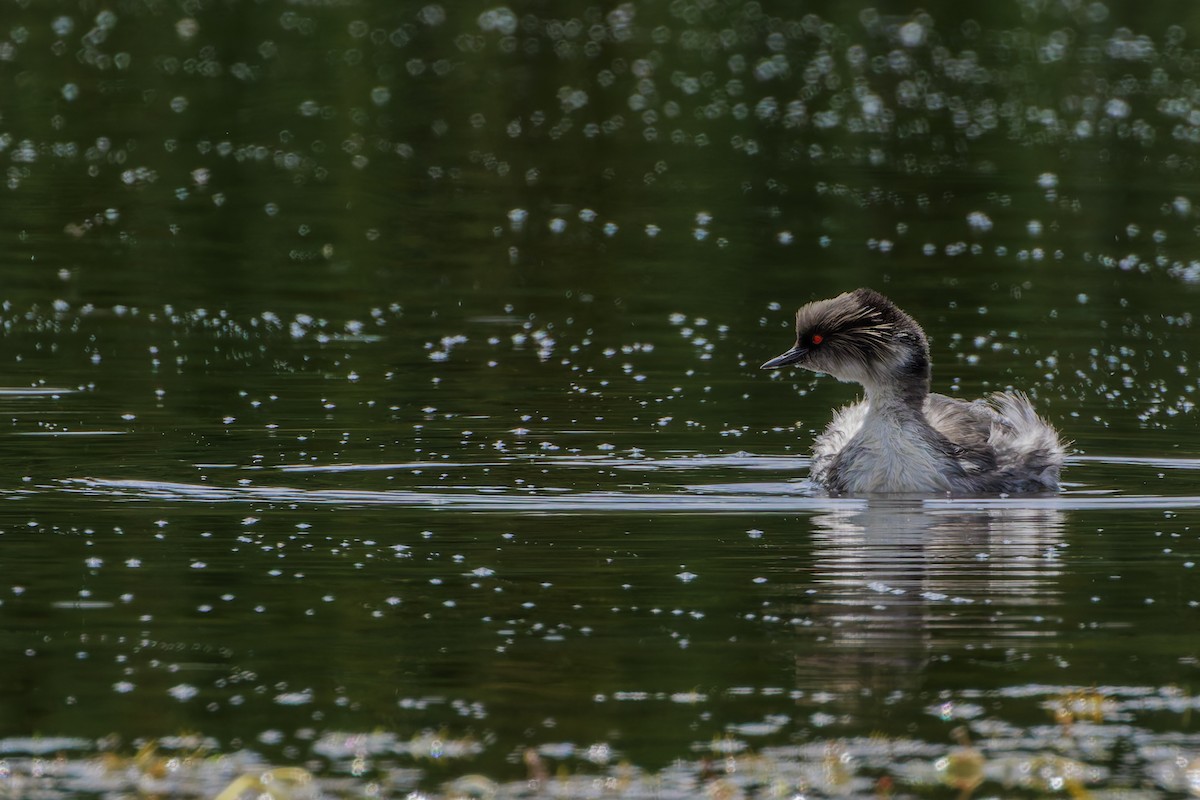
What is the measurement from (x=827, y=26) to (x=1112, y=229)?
2902 cm

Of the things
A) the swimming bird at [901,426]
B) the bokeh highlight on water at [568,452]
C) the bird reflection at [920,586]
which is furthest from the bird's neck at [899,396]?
the bird reflection at [920,586]

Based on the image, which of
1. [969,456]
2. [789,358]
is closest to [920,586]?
[969,456]

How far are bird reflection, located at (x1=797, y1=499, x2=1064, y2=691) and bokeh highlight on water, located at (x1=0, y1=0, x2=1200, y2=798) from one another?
0.04m

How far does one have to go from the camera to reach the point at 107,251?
1086 inches

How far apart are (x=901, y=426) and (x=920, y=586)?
3.96m

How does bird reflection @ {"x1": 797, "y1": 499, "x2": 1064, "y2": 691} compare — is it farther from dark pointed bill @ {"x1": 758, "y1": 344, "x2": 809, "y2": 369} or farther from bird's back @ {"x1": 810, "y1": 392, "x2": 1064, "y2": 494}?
dark pointed bill @ {"x1": 758, "y1": 344, "x2": 809, "y2": 369}

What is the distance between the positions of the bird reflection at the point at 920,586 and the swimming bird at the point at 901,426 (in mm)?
535

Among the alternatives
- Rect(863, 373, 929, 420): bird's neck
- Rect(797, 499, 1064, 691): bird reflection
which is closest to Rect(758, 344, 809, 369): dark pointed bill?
Rect(863, 373, 929, 420): bird's neck

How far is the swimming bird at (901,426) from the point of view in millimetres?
16016

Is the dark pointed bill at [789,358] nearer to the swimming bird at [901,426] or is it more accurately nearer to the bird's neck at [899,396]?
the swimming bird at [901,426]

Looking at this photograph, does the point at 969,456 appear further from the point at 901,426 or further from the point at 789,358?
the point at 789,358

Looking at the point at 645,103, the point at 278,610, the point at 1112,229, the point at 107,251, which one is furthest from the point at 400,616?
the point at 645,103

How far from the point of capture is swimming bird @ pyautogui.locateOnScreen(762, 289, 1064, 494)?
16016 millimetres

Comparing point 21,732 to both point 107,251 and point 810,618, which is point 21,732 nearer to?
point 810,618
